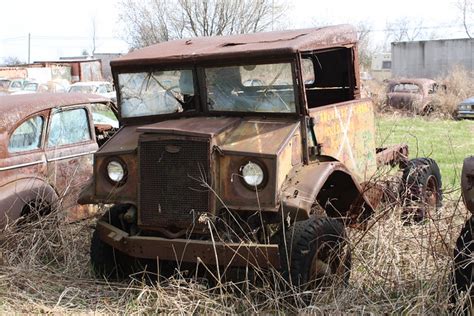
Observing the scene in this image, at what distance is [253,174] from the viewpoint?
473 cm

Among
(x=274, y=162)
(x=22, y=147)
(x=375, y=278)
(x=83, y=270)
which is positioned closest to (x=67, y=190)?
(x=22, y=147)

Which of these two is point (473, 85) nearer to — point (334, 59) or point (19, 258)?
point (334, 59)

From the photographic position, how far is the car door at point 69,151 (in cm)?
674

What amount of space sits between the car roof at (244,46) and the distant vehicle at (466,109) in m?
15.5

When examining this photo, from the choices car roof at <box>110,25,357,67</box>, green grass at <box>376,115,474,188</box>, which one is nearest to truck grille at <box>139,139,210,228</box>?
car roof at <box>110,25,357,67</box>

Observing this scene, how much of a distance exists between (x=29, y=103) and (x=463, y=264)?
458 cm

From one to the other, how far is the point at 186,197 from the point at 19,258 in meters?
1.90

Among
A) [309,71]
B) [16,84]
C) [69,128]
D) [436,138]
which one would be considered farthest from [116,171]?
[16,84]

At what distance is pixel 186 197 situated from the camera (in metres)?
4.89

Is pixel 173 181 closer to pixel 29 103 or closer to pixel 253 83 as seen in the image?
pixel 253 83

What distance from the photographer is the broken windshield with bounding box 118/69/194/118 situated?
18.5 ft

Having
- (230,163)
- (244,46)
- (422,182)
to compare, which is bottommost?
(422,182)

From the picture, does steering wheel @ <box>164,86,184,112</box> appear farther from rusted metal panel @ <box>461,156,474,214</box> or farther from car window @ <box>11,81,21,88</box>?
car window @ <box>11,81,21,88</box>

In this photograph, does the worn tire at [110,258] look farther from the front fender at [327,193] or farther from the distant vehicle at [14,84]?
the distant vehicle at [14,84]
